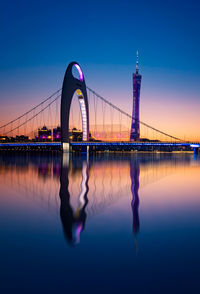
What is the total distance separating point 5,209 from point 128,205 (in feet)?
10.1

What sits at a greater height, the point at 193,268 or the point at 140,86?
the point at 140,86

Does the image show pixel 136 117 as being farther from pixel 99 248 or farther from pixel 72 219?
pixel 99 248

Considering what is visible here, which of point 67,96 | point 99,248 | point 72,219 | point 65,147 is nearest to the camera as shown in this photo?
point 99,248

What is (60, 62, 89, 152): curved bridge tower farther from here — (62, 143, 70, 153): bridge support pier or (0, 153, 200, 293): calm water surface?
(0, 153, 200, 293): calm water surface

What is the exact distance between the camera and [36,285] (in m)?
2.87

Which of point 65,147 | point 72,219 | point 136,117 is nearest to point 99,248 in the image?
point 72,219

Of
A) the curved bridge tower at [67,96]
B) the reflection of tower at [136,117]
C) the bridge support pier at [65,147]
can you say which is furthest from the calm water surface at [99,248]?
the reflection of tower at [136,117]

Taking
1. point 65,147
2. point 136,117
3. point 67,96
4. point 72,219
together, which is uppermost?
point 136,117

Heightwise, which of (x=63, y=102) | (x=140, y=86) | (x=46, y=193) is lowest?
(x=46, y=193)

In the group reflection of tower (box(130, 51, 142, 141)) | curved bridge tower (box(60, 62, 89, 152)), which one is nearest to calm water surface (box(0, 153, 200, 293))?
curved bridge tower (box(60, 62, 89, 152))

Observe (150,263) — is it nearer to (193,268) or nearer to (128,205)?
(193,268)

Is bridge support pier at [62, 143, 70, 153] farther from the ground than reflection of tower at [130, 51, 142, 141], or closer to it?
closer to it

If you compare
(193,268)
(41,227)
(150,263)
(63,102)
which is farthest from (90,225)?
(63,102)

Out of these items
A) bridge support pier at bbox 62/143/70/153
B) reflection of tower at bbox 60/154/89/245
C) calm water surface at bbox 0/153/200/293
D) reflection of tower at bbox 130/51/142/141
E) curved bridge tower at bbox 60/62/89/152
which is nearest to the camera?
calm water surface at bbox 0/153/200/293
